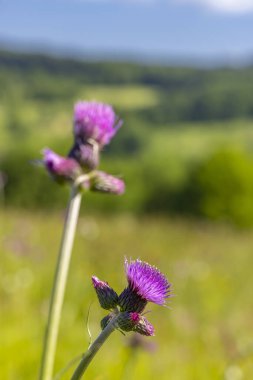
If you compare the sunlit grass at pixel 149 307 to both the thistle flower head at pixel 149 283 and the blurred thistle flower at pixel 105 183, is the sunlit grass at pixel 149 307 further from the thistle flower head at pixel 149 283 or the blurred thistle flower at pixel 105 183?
the blurred thistle flower at pixel 105 183

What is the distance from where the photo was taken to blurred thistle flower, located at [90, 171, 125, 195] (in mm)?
1672

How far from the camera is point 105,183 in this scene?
1.67 meters

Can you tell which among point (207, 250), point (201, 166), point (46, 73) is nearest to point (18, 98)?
point (46, 73)

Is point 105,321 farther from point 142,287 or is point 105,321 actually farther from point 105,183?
point 105,183

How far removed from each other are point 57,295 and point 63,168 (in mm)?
340

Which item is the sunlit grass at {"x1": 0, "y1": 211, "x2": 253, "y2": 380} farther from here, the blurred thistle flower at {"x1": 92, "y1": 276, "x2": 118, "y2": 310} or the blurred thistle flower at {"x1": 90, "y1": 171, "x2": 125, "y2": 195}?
the blurred thistle flower at {"x1": 90, "y1": 171, "x2": 125, "y2": 195}

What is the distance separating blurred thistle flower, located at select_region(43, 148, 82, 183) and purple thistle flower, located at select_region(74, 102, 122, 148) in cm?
9

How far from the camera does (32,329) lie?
188 inches

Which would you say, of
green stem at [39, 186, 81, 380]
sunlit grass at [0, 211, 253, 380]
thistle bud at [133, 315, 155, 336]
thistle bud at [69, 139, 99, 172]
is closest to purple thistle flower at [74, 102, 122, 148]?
thistle bud at [69, 139, 99, 172]

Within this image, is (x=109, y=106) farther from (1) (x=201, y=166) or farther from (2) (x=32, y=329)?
(1) (x=201, y=166)

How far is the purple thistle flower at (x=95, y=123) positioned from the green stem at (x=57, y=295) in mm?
190

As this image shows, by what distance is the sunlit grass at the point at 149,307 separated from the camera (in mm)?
4125

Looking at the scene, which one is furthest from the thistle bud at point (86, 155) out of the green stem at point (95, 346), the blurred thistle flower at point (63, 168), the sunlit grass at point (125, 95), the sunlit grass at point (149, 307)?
the sunlit grass at point (125, 95)

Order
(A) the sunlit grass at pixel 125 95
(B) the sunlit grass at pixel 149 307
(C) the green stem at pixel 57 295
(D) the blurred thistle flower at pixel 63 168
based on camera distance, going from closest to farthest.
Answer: (C) the green stem at pixel 57 295 < (D) the blurred thistle flower at pixel 63 168 < (B) the sunlit grass at pixel 149 307 < (A) the sunlit grass at pixel 125 95
